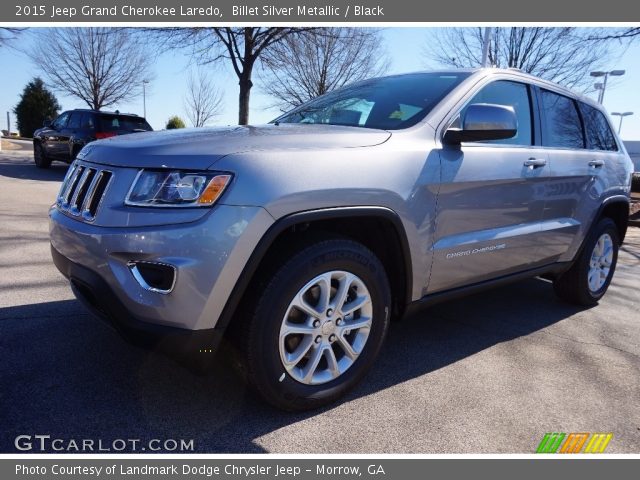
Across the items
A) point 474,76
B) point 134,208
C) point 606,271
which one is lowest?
point 606,271

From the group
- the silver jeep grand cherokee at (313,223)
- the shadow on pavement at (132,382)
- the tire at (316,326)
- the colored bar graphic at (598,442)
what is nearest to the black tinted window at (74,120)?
the shadow on pavement at (132,382)

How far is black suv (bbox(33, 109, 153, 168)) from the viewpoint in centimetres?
1158

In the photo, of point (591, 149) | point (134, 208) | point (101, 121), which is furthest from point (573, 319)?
point (101, 121)

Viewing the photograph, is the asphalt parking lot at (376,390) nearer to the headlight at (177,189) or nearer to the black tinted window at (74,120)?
the headlight at (177,189)

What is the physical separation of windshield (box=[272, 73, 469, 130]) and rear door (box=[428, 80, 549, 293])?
242 millimetres

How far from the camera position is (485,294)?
4629mm

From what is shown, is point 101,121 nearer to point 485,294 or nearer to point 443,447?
point 485,294

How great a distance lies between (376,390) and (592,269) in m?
2.72

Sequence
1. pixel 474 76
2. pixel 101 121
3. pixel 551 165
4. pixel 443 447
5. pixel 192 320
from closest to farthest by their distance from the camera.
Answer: pixel 192 320 → pixel 443 447 → pixel 474 76 → pixel 551 165 → pixel 101 121

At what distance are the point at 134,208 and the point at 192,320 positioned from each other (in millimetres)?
513

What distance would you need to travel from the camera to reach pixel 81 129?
11734mm

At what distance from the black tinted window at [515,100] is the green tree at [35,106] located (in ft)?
148

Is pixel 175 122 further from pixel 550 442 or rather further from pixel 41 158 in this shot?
pixel 550 442

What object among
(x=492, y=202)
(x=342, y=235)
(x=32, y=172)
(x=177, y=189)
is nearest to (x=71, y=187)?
(x=177, y=189)
